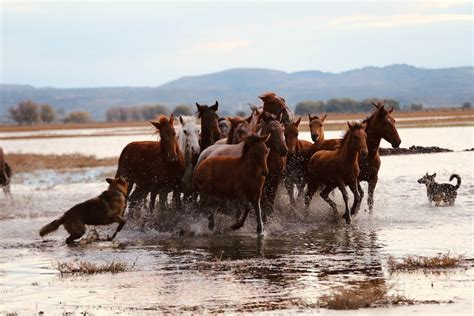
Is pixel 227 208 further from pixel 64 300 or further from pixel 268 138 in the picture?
pixel 64 300

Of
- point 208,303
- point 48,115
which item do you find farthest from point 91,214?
point 48,115

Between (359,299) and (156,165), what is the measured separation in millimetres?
7807

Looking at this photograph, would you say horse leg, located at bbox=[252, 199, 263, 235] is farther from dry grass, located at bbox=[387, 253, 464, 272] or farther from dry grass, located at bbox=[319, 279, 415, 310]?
dry grass, located at bbox=[319, 279, 415, 310]

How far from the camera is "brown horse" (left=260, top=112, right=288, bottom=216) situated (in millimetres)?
14578

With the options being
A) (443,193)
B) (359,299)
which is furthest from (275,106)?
(359,299)

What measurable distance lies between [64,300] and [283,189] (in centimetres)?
840

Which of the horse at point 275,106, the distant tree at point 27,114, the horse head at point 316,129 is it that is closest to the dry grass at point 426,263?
the horse at point 275,106

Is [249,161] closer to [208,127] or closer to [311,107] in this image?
[208,127]

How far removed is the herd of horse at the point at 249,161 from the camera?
1450 cm

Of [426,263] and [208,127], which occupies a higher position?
[208,127]

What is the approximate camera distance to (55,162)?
38844 mm

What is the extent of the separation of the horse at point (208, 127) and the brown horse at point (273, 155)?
4.15 ft

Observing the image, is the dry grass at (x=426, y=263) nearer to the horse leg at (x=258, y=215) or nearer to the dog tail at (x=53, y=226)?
the horse leg at (x=258, y=215)

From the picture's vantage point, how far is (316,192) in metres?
17.8
